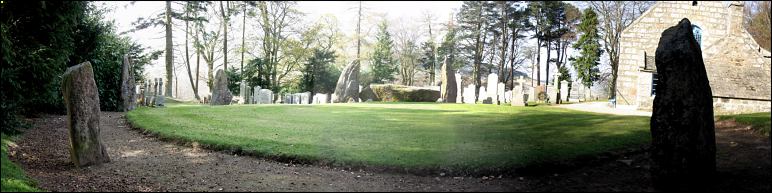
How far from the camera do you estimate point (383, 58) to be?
9672mm

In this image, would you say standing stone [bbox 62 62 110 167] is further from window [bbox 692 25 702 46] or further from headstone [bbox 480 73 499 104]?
window [bbox 692 25 702 46]

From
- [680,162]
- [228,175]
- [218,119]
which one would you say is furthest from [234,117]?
[680,162]

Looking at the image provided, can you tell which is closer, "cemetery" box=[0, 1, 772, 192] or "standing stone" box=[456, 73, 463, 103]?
"cemetery" box=[0, 1, 772, 192]

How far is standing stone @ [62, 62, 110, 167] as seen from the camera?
627cm

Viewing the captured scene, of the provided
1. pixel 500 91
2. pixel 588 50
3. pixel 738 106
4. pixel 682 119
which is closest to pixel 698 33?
pixel 738 106

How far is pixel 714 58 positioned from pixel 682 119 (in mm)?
1993

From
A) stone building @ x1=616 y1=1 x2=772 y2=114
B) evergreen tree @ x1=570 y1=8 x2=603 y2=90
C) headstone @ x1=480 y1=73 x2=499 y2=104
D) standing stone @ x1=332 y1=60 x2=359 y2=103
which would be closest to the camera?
stone building @ x1=616 y1=1 x2=772 y2=114

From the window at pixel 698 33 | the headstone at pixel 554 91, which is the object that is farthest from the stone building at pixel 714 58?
the headstone at pixel 554 91

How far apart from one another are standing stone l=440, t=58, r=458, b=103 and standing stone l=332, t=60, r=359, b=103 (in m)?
1.71

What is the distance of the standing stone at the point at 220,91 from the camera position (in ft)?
45.5

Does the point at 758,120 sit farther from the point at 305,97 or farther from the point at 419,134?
the point at 305,97

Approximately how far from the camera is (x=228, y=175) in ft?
20.3

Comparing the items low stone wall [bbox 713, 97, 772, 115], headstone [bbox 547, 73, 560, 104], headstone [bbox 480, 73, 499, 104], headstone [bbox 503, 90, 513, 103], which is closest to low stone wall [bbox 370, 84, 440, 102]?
headstone [bbox 480, 73, 499, 104]

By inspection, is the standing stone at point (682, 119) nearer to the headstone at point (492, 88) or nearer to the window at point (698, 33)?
the window at point (698, 33)
